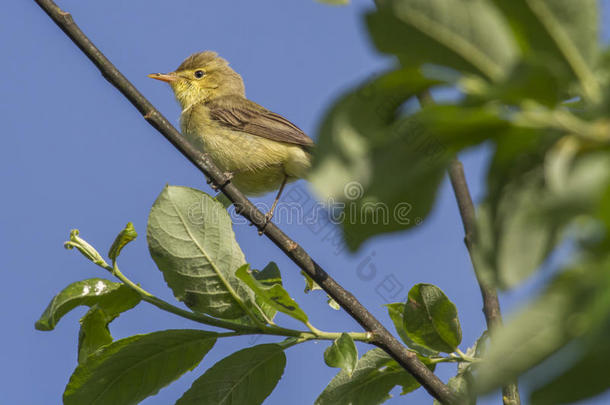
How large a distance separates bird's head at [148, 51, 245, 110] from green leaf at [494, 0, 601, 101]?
6.18 m

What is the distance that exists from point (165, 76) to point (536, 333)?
6.56 meters

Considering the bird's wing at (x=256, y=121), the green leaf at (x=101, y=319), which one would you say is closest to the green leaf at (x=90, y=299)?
the green leaf at (x=101, y=319)

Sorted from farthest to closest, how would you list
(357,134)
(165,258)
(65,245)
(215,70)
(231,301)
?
(215,70), (65,245), (231,301), (165,258), (357,134)

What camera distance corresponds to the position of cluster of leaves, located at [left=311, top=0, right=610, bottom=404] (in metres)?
0.67

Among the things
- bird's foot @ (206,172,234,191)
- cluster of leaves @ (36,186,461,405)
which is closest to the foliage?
cluster of leaves @ (36,186,461,405)

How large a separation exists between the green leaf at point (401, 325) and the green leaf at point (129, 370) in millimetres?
630

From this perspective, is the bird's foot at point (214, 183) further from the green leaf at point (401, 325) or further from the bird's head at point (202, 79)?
the bird's head at point (202, 79)

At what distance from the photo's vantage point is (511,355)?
27.0 inches

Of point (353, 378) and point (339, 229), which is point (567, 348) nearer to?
point (339, 229)

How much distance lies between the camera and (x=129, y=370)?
1949mm

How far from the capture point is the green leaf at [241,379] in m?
1.92

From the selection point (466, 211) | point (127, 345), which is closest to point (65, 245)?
point (127, 345)

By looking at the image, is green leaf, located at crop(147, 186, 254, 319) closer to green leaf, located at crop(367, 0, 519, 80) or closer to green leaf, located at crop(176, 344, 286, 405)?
green leaf, located at crop(176, 344, 286, 405)

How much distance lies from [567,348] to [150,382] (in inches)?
58.3
